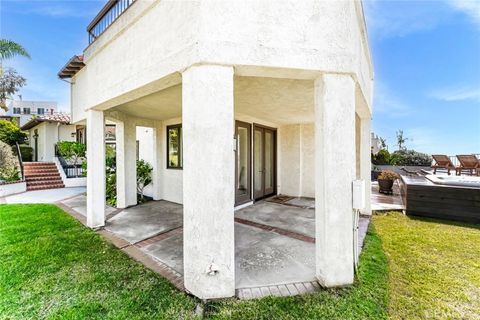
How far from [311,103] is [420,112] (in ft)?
89.9

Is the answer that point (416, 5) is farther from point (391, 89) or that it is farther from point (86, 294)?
point (391, 89)

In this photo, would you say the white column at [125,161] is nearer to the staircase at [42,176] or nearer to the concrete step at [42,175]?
the staircase at [42,176]

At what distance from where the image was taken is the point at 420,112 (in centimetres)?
2536

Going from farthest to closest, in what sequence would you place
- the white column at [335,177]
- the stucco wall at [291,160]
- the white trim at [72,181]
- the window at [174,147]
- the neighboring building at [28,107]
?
1. the neighboring building at [28,107]
2. the white trim at [72,181]
3. the stucco wall at [291,160]
4. the window at [174,147]
5. the white column at [335,177]

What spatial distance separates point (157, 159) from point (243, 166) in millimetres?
4123

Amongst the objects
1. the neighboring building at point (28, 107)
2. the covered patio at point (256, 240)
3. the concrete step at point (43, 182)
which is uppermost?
the neighboring building at point (28, 107)

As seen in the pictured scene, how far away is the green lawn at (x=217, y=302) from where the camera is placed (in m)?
3.02

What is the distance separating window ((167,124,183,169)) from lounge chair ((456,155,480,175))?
16.9 meters

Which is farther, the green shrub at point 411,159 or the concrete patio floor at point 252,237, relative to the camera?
the green shrub at point 411,159

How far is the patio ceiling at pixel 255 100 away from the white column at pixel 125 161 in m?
0.70

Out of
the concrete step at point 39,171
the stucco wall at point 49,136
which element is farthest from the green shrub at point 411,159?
the stucco wall at point 49,136

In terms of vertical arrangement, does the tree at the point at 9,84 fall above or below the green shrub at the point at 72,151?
above

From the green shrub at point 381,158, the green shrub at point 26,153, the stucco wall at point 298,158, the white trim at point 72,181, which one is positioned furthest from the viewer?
the green shrub at point 26,153

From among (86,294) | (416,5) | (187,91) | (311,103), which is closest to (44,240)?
(86,294)
